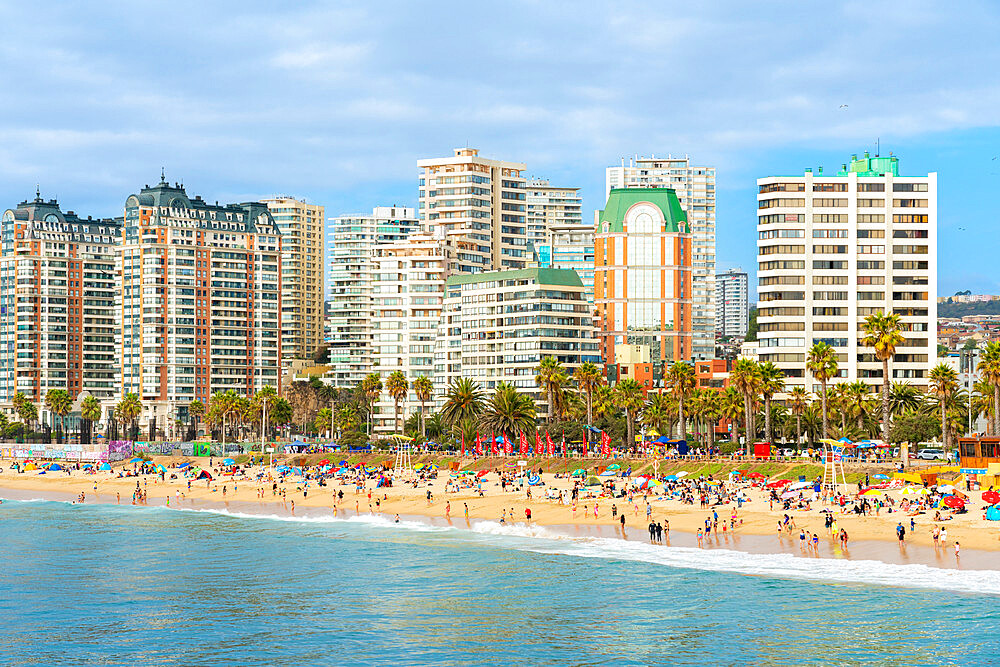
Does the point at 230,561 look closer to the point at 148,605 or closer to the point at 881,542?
the point at 148,605

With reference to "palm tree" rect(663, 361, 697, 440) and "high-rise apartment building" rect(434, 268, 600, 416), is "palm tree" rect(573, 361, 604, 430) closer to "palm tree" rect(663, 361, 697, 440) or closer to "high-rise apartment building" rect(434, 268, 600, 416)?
"palm tree" rect(663, 361, 697, 440)

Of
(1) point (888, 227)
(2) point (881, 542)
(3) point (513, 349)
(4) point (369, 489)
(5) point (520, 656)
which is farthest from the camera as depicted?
(3) point (513, 349)

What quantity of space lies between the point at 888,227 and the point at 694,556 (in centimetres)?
10755

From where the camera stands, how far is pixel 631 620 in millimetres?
62594

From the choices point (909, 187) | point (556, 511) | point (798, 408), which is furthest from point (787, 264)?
point (556, 511)

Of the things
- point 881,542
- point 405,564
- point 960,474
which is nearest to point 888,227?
point 960,474

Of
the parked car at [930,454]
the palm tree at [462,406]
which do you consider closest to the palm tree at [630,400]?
the palm tree at [462,406]

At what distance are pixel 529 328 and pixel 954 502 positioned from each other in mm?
105878

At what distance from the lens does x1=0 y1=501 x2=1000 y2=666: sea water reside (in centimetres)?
5616

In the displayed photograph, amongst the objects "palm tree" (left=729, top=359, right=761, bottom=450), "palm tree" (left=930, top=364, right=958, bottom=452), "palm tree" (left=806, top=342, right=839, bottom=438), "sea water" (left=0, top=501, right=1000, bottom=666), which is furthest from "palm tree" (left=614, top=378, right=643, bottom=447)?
"sea water" (left=0, top=501, right=1000, bottom=666)

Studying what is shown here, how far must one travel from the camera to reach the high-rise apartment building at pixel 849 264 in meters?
175

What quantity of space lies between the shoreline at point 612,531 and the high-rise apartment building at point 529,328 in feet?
202

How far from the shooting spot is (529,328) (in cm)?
18938

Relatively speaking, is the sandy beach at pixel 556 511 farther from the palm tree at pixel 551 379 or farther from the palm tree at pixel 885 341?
the palm tree at pixel 885 341
